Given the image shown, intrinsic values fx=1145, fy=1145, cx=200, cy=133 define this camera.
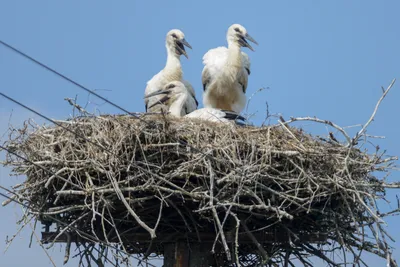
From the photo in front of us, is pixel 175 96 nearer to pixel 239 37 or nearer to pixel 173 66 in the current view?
pixel 173 66

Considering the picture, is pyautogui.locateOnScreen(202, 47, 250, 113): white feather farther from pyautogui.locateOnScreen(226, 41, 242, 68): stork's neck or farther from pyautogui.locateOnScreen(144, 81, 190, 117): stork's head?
pyautogui.locateOnScreen(144, 81, 190, 117): stork's head

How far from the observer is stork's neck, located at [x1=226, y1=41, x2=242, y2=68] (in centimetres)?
1091

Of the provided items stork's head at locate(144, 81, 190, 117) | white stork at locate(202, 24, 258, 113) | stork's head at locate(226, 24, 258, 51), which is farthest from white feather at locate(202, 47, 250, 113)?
stork's head at locate(144, 81, 190, 117)

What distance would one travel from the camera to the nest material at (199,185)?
7.62 metres

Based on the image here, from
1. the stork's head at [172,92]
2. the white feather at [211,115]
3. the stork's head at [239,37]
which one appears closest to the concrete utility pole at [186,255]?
the white feather at [211,115]

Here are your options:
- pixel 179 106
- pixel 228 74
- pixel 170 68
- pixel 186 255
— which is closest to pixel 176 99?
pixel 179 106

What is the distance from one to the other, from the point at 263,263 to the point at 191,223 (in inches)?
23.9

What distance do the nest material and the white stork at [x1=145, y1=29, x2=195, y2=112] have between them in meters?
2.43

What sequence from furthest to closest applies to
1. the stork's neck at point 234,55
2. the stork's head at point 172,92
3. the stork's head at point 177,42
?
the stork's head at point 177,42, the stork's neck at point 234,55, the stork's head at point 172,92

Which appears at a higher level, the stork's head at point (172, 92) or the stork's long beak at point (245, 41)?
the stork's long beak at point (245, 41)

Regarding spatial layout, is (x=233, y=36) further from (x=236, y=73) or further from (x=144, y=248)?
(x=144, y=248)

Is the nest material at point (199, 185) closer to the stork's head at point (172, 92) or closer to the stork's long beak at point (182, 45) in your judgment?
the stork's head at point (172, 92)

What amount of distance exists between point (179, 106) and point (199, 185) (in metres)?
2.33

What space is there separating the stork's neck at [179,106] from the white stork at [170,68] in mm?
372
